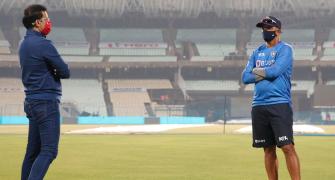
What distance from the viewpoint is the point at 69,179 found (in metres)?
7.19

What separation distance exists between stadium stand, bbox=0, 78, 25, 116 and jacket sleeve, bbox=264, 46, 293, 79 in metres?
39.7

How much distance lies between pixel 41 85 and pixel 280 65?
2.47m

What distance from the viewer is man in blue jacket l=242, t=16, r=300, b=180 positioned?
17.7ft

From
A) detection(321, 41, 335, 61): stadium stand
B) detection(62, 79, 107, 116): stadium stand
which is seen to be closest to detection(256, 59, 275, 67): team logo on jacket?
detection(62, 79, 107, 116): stadium stand

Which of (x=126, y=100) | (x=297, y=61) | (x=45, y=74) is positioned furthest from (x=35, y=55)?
(x=297, y=61)

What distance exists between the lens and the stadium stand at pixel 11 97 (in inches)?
1708

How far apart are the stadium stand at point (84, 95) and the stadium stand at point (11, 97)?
14.2ft

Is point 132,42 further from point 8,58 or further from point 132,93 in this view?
point 8,58

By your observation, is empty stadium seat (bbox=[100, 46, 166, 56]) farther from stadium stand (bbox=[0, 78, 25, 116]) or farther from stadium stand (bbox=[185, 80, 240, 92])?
stadium stand (bbox=[0, 78, 25, 116])

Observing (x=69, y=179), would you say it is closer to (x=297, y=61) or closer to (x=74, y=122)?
(x=74, y=122)

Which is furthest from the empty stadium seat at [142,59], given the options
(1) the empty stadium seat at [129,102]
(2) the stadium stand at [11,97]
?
(2) the stadium stand at [11,97]

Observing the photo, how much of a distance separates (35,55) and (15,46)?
52.6 metres

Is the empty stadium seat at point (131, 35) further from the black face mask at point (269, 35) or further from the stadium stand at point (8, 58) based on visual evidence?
the black face mask at point (269, 35)

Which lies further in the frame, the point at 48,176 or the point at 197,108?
the point at 197,108
